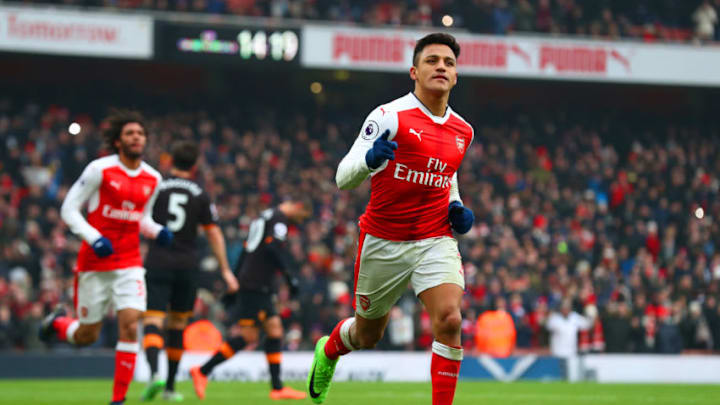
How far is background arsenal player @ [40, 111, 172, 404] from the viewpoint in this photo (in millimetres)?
9070

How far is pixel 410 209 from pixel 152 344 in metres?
4.39

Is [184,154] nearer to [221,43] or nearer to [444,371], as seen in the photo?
[444,371]

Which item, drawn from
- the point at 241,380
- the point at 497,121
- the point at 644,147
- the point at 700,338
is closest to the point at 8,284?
the point at 241,380

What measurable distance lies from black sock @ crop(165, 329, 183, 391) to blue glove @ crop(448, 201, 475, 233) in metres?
4.40

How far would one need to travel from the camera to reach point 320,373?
812cm

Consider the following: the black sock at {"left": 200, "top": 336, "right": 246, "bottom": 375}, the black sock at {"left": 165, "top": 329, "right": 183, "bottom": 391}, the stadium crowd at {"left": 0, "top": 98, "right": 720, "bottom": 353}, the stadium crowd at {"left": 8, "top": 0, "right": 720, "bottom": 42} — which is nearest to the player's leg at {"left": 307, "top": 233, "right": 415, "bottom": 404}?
the black sock at {"left": 165, "top": 329, "right": 183, "bottom": 391}

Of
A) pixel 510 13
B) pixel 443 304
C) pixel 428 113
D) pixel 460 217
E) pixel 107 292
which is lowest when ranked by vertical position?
pixel 443 304

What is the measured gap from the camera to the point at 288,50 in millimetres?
27266

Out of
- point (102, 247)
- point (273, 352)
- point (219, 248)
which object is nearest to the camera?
point (102, 247)

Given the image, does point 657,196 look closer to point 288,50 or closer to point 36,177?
point 288,50

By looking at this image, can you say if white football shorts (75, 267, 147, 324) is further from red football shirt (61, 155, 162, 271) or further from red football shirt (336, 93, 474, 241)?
red football shirt (336, 93, 474, 241)

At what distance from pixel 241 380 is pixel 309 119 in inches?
516

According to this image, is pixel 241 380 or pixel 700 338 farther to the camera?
pixel 700 338

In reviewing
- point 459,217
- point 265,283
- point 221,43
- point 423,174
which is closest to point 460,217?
point 459,217
